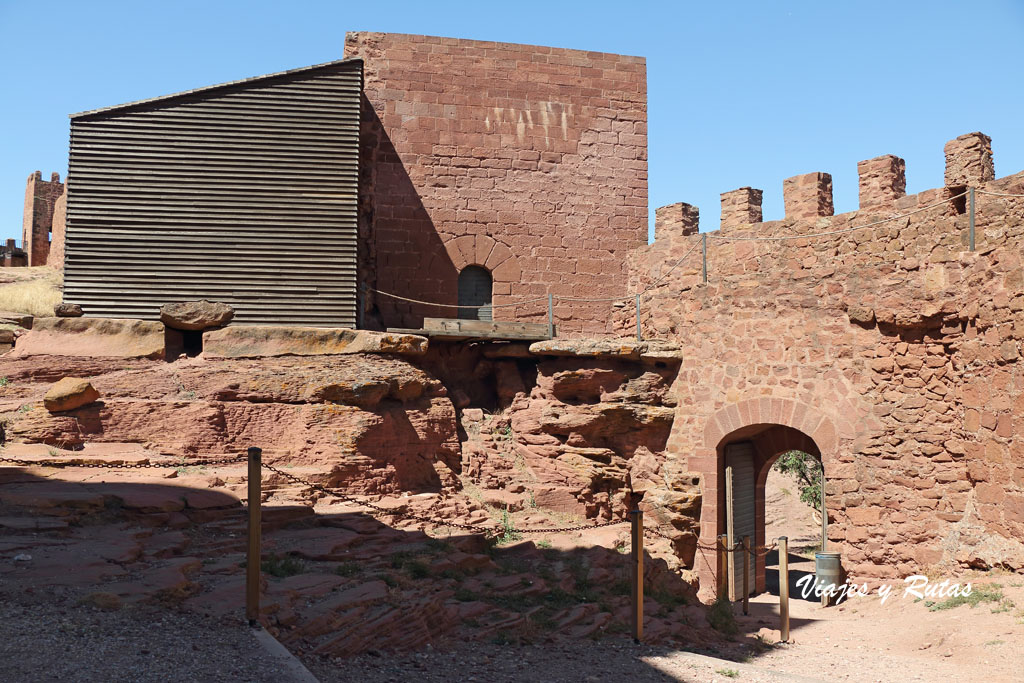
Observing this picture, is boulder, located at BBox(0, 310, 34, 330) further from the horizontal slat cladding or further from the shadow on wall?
the shadow on wall

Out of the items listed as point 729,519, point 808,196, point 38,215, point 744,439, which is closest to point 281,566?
point 729,519

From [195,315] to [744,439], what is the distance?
8386 millimetres

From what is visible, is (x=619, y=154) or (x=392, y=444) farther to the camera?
(x=619, y=154)

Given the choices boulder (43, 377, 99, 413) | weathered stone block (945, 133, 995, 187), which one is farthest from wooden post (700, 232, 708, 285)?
boulder (43, 377, 99, 413)

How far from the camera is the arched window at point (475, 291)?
52.2 ft

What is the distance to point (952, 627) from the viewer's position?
355 inches

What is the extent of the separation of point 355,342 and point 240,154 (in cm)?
345

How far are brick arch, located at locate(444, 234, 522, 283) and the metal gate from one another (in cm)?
493

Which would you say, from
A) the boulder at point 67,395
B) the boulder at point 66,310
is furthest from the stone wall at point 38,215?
the boulder at point 67,395

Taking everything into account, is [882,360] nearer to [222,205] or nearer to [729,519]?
[729,519]

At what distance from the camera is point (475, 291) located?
16016 mm

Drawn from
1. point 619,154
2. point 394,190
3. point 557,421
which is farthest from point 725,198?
point 394,190

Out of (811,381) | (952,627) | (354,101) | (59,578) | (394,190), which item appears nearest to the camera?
(59,578)

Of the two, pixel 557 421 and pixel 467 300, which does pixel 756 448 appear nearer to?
pixel 557 421
